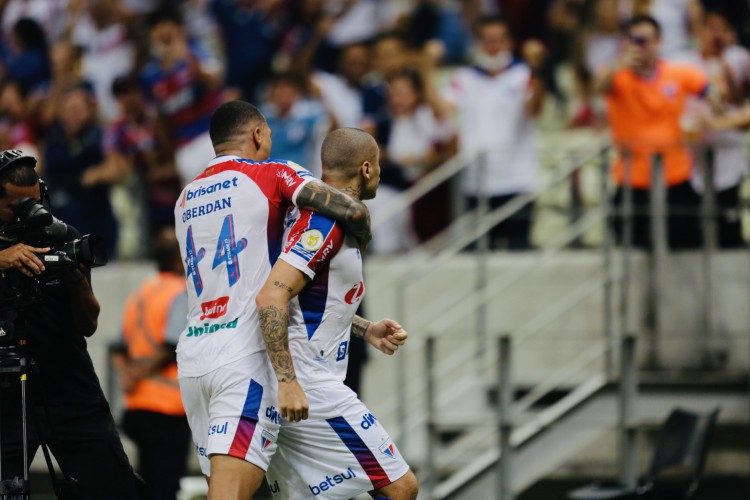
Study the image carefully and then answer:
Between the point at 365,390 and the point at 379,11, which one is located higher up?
the point at 379,11

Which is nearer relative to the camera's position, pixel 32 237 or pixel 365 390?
pixel 32 237

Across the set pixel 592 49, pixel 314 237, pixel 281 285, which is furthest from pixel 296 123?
pixel 281 285

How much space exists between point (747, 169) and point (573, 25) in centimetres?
284

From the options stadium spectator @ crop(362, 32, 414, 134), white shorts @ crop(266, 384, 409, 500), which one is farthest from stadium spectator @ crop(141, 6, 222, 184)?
white shorts @ crop(266, 384, 409, 500)

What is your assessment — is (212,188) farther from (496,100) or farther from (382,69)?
(382,69)

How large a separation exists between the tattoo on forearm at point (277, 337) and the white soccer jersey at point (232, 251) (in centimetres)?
26

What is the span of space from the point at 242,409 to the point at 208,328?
0.43 metres

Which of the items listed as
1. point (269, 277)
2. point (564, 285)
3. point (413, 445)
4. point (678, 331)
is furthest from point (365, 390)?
point (269, 277)

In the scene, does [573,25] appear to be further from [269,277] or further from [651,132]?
[269,277]

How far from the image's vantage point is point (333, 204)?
250 inches

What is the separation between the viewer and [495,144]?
11781mm

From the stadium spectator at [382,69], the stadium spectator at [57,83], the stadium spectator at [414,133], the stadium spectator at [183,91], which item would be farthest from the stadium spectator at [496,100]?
the stadium spectator at [57,83]

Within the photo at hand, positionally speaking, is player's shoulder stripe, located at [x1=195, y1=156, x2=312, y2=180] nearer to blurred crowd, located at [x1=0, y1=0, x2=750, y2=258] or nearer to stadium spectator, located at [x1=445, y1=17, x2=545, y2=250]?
blurred crowd, located at [x1=0, y1=0, x2=750, y2=258]

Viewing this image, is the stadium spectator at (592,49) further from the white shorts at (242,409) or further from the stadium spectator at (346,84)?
the white shorts at (242,409)
